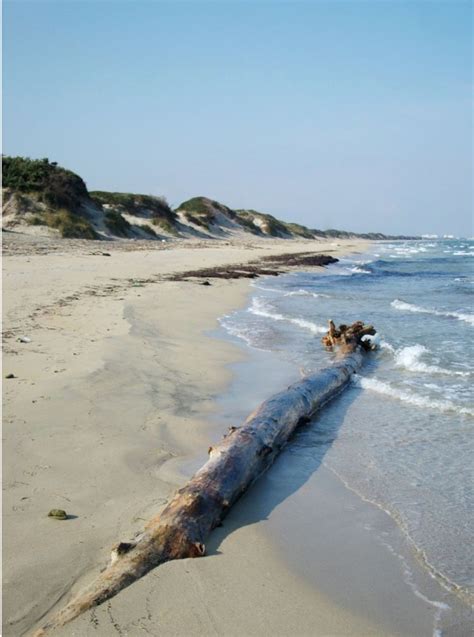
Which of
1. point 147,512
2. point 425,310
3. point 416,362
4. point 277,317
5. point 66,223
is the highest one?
point 66,223

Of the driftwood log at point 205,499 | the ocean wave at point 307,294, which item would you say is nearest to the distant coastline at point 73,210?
the ocean wave at point 307,294

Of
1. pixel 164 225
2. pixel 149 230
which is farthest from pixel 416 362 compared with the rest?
pixel 164 225

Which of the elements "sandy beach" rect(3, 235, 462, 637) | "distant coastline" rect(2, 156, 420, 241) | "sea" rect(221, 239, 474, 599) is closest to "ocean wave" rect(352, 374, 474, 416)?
"sea" rect(221, 239, 474, 599)

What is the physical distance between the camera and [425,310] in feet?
47.1

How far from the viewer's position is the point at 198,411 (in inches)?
227

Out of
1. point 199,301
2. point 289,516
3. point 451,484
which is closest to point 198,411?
point 289,516

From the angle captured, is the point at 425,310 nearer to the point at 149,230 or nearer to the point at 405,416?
the point at 405,416

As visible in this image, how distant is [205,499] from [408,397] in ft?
12.8

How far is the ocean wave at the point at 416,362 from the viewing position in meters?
Answer: 7.79

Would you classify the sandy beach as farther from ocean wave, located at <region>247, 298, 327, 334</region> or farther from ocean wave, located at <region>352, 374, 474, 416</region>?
ocean wave, located at <region>247, 298, 327, 334</region>

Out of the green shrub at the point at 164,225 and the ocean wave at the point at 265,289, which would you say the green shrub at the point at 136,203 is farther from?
the ocean wave at the point at 265,289

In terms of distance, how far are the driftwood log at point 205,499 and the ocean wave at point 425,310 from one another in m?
8.21

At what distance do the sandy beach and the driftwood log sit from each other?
82 mm

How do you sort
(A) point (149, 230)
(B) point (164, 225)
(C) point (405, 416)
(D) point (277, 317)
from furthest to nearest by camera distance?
(B) point (164, 225) < (A) point (149, 230) < (D) point (277, 317) < (C) point (405, 416)
